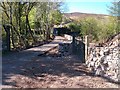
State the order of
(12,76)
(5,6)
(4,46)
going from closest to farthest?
(12,76) → (4,46) → (5,6)

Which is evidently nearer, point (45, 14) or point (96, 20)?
point (96, 20)

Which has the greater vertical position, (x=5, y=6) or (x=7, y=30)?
(x=5, y=6)

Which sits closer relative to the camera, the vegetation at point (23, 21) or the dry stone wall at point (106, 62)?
the dry stone wall at point (106, 62)

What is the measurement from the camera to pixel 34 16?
1623 inches

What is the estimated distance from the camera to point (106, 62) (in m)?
9.17

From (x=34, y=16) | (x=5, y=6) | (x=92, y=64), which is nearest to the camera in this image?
(x=92, y=64)

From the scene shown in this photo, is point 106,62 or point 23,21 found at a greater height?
point 23,21

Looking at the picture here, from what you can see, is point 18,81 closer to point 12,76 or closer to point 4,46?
point 12,76

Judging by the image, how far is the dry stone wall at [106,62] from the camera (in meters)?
8.36

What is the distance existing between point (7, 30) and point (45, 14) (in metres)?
24.9

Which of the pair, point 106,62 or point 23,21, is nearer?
point 106,62

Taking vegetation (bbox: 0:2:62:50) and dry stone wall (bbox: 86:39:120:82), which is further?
vegetation (bbox: 0:2:62:50)

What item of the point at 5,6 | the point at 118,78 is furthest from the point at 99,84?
the point at 5,6

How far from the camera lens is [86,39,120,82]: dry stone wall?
836 cm
